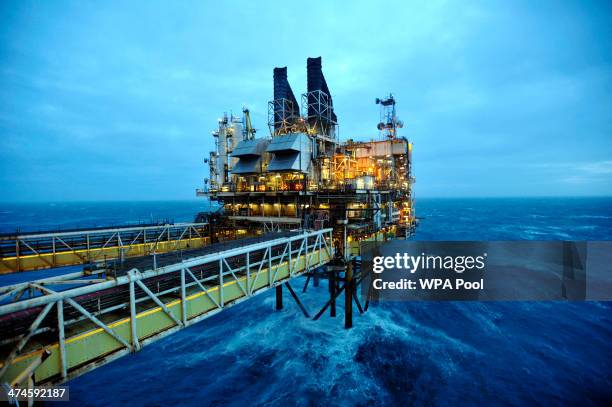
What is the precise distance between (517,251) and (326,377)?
4951 centimetres

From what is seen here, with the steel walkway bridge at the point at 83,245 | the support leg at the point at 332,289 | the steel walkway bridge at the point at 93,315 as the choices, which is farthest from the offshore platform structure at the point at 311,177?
the steel walkway bridge at the point at 93,315

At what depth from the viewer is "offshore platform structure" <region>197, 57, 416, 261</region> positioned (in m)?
29.9

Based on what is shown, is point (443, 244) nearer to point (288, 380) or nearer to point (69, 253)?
point (288, 380)

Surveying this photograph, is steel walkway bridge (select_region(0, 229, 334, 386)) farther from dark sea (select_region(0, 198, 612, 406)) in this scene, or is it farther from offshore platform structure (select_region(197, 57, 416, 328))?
offshore platform structure (select_region(197, 57, 416, 328))

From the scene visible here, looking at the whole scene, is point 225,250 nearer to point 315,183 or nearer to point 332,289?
point 332,289

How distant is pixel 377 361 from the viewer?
2095 centimetres

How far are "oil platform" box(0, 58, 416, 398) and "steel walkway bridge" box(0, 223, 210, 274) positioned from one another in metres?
0.10

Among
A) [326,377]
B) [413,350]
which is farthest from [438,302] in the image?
[326,377]

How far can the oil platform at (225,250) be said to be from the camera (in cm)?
884

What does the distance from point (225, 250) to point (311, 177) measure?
19789 millimetres

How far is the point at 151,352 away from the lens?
2320 cm

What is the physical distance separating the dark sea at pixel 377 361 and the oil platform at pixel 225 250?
12.7ft

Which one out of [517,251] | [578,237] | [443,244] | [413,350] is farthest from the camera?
[578,237]

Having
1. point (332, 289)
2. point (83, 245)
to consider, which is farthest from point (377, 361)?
point (83, 245)
